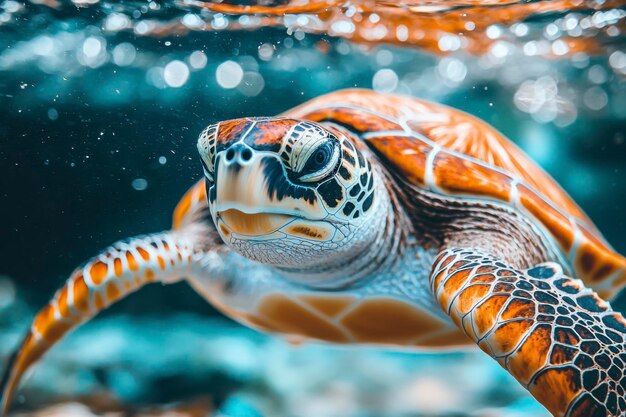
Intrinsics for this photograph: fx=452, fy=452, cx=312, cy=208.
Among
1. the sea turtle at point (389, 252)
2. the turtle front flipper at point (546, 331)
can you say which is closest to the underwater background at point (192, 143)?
the sea turtle at point (389, 252)

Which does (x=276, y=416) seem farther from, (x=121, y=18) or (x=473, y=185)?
(x=121, y=18)

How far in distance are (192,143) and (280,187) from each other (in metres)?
2.00

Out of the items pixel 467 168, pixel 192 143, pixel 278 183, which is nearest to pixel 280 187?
pixel 278 183

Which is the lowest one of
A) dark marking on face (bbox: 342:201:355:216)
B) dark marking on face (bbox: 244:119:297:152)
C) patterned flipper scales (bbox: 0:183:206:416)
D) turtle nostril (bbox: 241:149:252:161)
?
patterned flipper scales (bbox: 0:183:206:416)

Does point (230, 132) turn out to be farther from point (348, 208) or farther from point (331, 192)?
point (348, 208)

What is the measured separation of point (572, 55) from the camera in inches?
173

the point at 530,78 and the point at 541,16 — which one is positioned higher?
the point at 541,16

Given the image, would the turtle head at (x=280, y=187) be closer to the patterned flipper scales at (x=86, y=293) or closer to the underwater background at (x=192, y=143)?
the patterned flipper scales at (x=86, y=293)

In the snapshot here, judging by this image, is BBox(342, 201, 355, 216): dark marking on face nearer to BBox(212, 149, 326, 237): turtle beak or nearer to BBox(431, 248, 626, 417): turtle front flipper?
BBox(212, 149, 326, 237): turtle beak

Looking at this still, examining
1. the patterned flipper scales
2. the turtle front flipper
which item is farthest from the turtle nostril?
the patterned flipper scales

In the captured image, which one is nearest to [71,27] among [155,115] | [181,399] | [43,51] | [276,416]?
[43,51]

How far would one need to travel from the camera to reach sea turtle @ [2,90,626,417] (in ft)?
4.14

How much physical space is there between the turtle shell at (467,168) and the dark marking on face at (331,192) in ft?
1.71

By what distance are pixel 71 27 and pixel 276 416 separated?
3.27 metres
